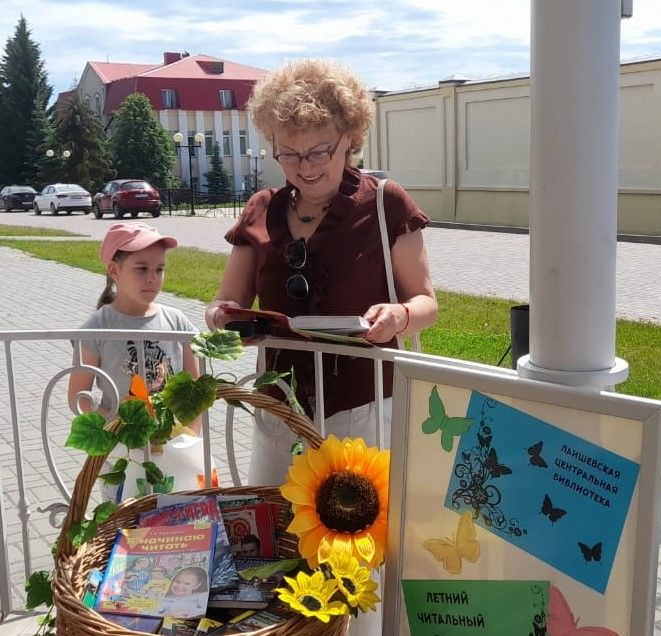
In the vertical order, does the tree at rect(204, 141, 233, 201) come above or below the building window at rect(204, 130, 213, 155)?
below

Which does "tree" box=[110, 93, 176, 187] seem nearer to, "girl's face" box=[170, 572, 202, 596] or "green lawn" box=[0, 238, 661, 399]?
"green lawn" box=[0, 238, 661, 399]

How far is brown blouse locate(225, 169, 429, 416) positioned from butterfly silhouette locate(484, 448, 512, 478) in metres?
0.84

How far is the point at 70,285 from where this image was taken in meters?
13.6

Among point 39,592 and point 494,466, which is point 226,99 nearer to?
point 39,592

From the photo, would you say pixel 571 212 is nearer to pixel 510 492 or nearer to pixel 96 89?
pixel 510 492

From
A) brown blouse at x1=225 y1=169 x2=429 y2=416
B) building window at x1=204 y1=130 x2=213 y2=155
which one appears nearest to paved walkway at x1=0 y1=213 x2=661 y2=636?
brown blouse at x1=225 y1=169 x2=429 y2=416

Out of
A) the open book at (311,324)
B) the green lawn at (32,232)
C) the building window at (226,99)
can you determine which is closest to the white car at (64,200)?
the green lawn at (32,232)

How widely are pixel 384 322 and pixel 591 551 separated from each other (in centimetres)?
82

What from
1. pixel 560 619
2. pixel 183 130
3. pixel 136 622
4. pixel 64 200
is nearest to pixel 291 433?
pixel 136 622

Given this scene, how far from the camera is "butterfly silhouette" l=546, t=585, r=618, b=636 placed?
1459 millimetres

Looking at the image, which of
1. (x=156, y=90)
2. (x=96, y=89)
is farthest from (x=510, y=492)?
(x=96, y=89)

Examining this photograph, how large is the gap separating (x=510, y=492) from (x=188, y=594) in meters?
0.66

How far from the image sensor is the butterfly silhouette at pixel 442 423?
5.22 feet

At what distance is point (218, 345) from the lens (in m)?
1.89
